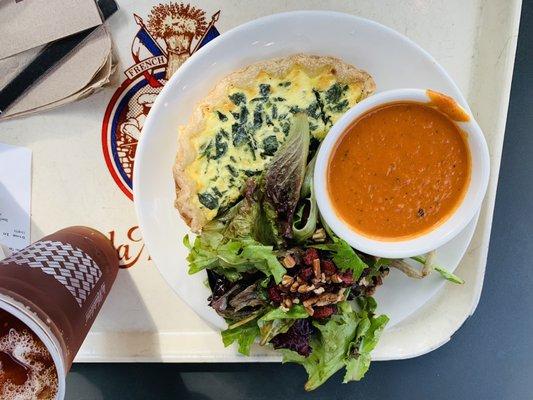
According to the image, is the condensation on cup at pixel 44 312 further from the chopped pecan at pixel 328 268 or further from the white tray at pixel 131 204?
the chopped pecan at pixel 328 268

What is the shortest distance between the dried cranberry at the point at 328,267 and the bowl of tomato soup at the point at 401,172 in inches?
3.3

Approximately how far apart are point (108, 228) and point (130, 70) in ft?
1.39

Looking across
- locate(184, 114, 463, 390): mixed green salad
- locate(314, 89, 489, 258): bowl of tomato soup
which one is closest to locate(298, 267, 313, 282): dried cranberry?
locate(184, 114, 463, 390): mixed green salad

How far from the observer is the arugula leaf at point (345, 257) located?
128cm

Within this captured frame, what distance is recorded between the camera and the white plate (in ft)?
4.47

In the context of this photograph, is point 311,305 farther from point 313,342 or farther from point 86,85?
point 86,85

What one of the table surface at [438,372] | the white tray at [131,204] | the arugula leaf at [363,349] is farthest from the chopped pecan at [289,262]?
the table surface at [438,372]

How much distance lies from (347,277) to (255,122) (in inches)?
15.8

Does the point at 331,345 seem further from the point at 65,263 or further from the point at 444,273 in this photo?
the point at 65,263

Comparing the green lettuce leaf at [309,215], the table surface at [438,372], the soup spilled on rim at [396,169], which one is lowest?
the table surface at [438,372]

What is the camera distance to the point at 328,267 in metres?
1.33

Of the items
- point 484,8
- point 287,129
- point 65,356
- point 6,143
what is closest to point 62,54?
point 6,143

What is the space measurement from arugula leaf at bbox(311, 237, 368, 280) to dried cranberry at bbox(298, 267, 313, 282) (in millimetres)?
57

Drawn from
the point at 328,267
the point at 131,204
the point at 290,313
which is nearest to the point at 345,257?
the point at 328,267
